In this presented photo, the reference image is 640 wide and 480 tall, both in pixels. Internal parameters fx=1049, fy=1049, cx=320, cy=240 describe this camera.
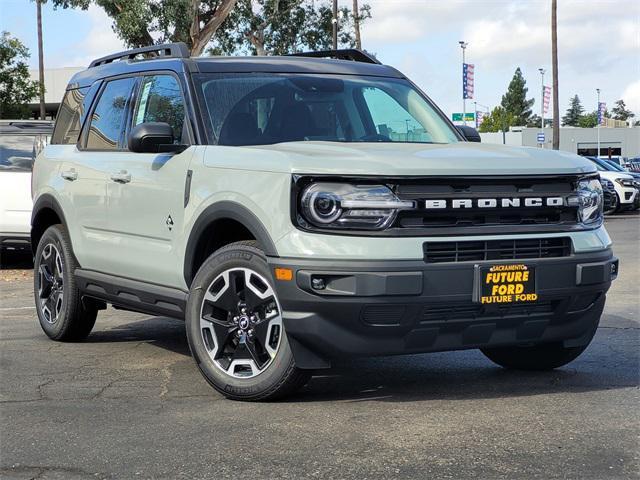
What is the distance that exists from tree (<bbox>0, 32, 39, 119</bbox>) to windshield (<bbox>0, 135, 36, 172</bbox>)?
22461 mm

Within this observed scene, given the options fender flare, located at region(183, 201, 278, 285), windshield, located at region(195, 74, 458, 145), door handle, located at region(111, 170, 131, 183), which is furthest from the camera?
door handle, located at region(111, 170, 131, 183)

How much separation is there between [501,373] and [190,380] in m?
1.90

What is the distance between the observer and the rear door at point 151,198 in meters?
6.25

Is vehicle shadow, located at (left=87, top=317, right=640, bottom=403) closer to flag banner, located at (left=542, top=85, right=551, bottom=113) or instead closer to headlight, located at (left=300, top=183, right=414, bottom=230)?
headlight, located at (left=300, top=183, right=414, bottom=230)

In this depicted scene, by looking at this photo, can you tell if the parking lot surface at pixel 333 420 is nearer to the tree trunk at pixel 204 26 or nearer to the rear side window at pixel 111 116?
the rear side window at pixel 111 116

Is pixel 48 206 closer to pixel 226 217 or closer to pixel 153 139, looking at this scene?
pixel 153 139

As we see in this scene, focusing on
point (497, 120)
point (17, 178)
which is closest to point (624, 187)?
point (17, 178)

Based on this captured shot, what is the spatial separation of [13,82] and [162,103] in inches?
1218

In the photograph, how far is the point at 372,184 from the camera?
5.19 m

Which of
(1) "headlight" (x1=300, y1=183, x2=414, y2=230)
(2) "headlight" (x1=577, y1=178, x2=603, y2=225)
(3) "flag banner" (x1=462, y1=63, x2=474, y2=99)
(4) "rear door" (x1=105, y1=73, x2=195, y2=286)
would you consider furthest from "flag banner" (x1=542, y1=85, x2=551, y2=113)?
(1) "headlight" (x1=300, y1=183, x2=414, y2=230)

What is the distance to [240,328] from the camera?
564 cm

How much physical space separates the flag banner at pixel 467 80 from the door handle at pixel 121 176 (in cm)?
6257

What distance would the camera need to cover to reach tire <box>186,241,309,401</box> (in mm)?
5434

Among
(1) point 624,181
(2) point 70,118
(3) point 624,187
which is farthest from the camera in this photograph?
(1) point 624,181
